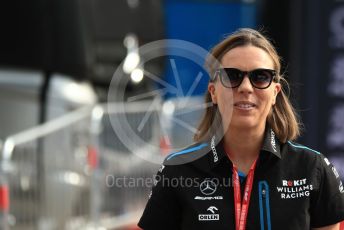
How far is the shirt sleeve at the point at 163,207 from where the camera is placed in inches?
121

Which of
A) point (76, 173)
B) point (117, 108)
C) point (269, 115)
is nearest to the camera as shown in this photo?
point (269, 115)

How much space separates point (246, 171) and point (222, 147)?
0.48 feet

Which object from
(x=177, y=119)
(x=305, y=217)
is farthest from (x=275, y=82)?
(x=177, y=119)

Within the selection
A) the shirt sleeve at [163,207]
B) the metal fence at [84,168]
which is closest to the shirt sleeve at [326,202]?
the shirt sleeve at [163,207]

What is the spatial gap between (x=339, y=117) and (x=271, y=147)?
3.85 meters

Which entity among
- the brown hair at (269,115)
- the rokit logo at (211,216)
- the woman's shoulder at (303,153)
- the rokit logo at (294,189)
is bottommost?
the rokit logo at (211,216)

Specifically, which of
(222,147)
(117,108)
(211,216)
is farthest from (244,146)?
(117,108)

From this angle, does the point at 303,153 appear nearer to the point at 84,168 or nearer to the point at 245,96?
the point at 245,96

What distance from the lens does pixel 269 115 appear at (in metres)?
3.21

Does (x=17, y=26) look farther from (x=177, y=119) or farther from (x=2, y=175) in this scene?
(x=2, y=175)

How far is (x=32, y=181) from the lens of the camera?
6.89 m

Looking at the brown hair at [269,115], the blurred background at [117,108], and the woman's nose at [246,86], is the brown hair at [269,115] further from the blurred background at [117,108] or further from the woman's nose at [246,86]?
the blurred background at [117,108]

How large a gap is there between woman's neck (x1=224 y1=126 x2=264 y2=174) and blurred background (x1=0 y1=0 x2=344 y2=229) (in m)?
1.73

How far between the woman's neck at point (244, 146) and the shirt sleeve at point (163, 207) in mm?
261
